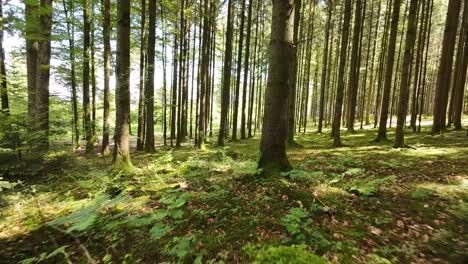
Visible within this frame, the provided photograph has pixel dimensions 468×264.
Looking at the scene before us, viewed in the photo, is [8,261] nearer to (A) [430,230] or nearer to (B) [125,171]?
(B) [125,171]

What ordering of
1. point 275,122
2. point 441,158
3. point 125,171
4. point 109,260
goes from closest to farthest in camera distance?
point 109,260, point 275,122, point 125,171, point 441,158

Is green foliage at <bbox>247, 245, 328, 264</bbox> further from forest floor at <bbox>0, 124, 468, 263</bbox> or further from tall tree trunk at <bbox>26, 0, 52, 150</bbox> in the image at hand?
tall tree trunk at <bbox>26, 0, 52, 150</bbox>

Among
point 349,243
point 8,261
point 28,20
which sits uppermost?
point 28,20

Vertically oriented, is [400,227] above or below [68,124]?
below

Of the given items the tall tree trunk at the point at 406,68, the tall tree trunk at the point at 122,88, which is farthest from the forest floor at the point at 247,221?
the tall tree trunk at the point at 406,68

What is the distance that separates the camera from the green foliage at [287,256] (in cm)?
252

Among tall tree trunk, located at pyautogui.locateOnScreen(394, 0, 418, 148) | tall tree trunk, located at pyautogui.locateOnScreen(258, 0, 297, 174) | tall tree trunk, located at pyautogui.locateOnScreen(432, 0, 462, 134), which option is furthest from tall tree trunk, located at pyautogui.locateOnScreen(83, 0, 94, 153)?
tall tree trunk, located at pyautogui.locateOnScreen(432, 0, 462, 134)

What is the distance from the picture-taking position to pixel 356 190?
4.73 m

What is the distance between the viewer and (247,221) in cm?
369

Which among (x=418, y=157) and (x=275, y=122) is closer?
(x=275, y=122)

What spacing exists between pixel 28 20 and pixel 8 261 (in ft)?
10.0

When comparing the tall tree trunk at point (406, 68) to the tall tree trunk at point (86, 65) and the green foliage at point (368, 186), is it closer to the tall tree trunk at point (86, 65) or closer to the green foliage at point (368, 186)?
the green foliage at point (368, 186)

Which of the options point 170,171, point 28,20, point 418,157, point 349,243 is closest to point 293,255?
point 349,243

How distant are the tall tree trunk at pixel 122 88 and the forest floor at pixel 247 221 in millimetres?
1118
